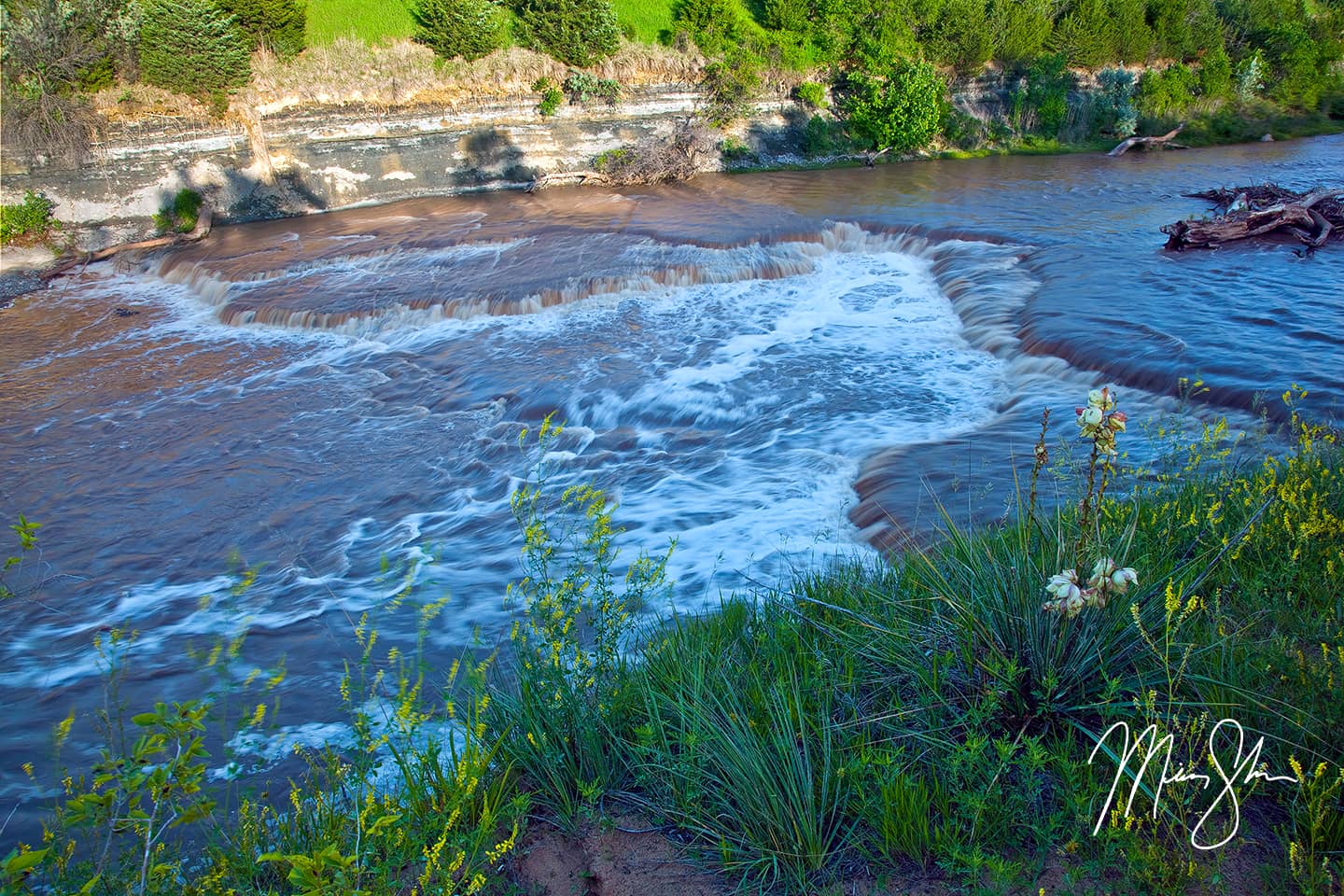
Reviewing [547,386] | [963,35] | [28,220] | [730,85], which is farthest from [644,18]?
[547,386]

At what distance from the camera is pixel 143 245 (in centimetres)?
1728

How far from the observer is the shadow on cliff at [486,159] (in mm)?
20297

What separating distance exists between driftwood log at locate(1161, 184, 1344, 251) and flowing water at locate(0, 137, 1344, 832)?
492mm

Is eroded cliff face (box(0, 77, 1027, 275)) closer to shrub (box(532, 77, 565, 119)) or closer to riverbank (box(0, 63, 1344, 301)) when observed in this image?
riverbank (box(0, 63, 1344, 301))

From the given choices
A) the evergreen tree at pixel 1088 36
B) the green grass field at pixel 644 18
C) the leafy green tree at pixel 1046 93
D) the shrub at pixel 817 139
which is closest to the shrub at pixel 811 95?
the shrub at pixel 817 139

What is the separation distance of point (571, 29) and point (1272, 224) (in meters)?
15.8

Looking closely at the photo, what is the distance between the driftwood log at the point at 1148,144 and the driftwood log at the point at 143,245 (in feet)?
69.4

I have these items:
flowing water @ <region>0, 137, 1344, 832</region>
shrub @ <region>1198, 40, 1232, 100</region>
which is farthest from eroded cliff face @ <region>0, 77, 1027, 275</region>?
shrub @ <region>1198, 40, 1232, 100</region>

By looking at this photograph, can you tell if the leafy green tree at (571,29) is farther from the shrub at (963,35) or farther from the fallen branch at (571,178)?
the shrub at (963,35)

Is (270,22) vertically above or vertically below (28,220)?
above

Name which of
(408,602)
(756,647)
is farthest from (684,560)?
(756,647)

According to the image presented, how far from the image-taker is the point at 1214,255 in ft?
39.7

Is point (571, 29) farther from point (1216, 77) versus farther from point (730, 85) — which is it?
point (1216, 77)

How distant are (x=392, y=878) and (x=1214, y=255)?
1333cm
